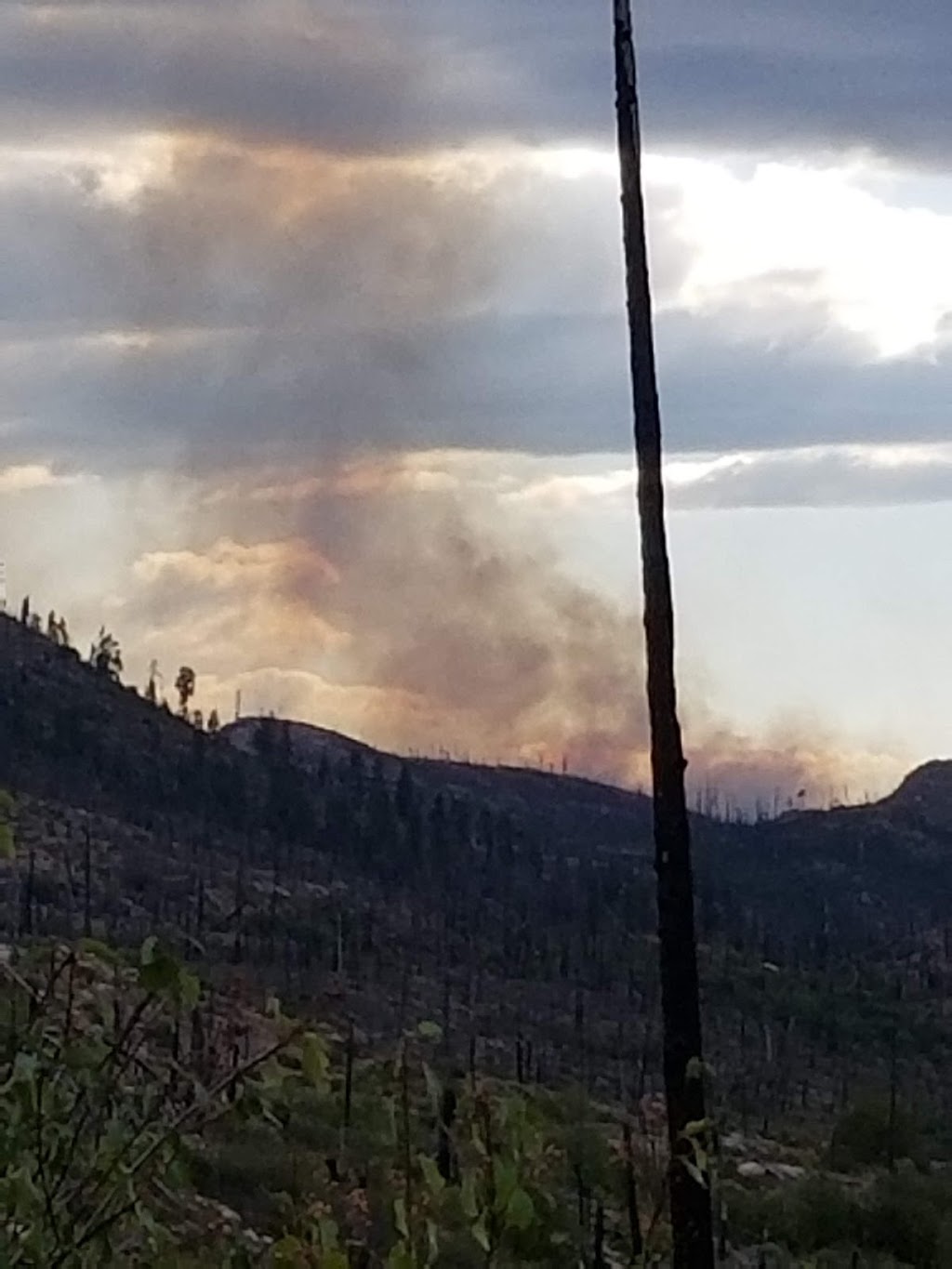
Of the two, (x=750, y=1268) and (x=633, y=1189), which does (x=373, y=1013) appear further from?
(x=633, y=1189)

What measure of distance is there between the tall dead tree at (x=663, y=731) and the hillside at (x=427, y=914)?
33.3 meters

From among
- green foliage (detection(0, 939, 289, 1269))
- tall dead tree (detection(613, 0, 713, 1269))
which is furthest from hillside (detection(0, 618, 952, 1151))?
green foliage (detection(0, 939, 289, 1269))

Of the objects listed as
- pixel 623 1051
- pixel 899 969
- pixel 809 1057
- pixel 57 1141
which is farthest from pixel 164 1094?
pixel 899 969

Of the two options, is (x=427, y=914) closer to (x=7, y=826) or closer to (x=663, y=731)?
(x=663, y=731)

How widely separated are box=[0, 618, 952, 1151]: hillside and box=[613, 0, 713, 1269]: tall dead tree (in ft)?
109

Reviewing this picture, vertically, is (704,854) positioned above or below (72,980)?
above

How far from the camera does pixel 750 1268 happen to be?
1128 inches

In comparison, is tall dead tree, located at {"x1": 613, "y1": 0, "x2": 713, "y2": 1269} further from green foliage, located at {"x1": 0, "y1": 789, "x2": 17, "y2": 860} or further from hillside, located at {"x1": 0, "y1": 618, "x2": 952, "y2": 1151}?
hillside, located at {"x1": 0, "y1": 618, "x2": 952, "y2": 1151}

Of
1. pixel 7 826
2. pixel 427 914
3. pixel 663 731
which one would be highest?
pixel 427 914

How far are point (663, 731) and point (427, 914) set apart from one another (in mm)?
97283

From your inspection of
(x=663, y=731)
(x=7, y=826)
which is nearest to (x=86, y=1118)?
(x=7, y=826)

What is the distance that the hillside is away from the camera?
76188 millimetres

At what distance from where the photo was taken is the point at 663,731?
14.9 m

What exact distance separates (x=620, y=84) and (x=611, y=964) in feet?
295
